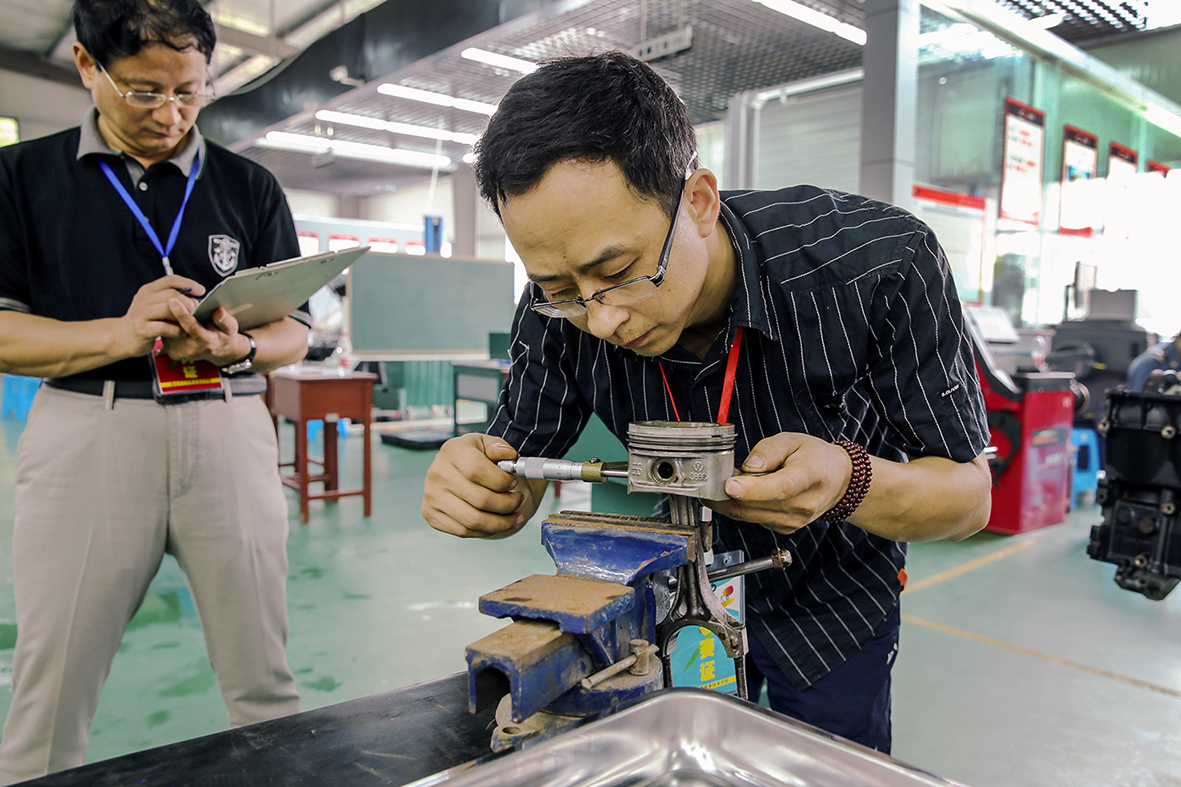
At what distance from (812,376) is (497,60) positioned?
5.83 meters

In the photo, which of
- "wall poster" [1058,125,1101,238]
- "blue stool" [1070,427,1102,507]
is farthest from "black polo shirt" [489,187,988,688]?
"wall poster" [1058,125,1101,238]

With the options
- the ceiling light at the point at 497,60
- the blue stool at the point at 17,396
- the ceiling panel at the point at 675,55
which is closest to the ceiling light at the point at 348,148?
the ceiling panel at the point at 675,55

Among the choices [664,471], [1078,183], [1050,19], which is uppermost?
[1050,19]

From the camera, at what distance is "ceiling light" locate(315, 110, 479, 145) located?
7.90 m

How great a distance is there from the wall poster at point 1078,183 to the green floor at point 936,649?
2.93 m

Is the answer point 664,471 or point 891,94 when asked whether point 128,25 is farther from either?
point 891,94

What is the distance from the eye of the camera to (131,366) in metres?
1.25

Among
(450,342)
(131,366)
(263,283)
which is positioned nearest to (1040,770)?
(263,283)

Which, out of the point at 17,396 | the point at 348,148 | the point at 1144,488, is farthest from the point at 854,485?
the point at 348,148

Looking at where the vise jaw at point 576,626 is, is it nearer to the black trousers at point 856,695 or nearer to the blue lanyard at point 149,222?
the black trousers at point 856,695

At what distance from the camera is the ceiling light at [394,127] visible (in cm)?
790

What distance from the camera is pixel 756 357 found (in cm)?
100

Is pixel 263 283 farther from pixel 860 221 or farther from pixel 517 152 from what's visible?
pixel 860 221

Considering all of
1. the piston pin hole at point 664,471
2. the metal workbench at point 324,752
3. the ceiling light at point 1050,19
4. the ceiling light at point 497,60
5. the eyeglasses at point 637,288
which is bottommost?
the metal workbench at point 324,752
